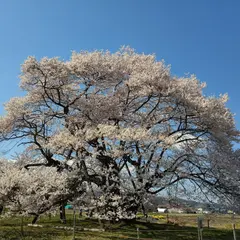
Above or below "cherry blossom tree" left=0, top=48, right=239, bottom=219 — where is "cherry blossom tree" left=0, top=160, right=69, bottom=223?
below

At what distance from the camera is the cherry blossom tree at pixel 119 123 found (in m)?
17.5

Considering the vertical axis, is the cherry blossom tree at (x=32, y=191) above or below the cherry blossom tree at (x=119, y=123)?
below

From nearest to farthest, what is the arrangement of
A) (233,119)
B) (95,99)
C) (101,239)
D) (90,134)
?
(101,239) → (90,134) → (95,99) → (233,119)

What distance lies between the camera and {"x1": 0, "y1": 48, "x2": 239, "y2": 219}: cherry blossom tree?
17.5m

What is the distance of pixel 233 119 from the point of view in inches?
863

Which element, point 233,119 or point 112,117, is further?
point 233,119

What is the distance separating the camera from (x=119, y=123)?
2059 cm

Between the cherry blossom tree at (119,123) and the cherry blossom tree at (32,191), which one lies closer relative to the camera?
the cherry blossom tree at (32,191)

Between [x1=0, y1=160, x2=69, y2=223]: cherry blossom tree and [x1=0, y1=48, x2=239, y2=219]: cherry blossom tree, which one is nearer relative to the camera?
[x1=0, y1=160, x2=69, y2=223]: cherry blossom tree

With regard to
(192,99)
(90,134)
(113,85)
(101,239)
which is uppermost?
(113,85)

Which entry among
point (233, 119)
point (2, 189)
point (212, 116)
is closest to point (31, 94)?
point (2, 189)

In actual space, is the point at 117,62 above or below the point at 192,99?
above

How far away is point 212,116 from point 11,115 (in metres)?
13.0

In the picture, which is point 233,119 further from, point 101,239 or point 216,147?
point 101,239
